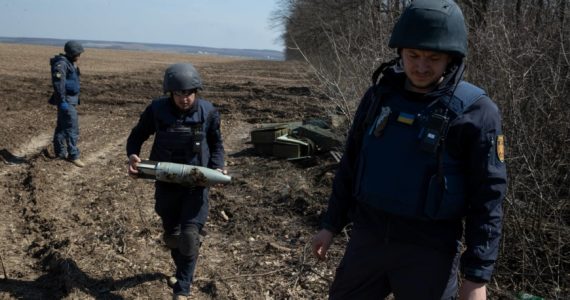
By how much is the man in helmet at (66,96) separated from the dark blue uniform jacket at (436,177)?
7.12 m

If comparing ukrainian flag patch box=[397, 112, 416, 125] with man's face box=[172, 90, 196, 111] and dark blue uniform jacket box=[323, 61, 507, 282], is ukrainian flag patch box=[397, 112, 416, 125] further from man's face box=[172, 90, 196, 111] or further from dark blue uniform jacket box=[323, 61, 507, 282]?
man's face box=[172, 90, 196, 111]

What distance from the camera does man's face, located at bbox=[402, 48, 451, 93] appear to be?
2.12 meters

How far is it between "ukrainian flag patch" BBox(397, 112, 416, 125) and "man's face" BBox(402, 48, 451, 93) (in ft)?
0.41

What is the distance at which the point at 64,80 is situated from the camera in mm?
8391

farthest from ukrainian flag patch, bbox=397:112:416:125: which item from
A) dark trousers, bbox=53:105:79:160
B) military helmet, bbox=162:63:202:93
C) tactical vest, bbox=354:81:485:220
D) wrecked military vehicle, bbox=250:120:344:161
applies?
dark trousers, bbox=53:105:79:160

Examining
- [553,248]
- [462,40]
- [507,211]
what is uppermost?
[462,40]

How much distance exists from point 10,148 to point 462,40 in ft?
30.0

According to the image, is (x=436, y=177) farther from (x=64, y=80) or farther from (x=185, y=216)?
(x=64, y=80)

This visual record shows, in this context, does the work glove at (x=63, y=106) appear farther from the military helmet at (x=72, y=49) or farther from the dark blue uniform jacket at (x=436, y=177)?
the dark blue uniform jacket at (x=436, y=177)

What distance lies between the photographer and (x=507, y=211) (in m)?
4.31

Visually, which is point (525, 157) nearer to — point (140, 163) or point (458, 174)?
point (458, 174)

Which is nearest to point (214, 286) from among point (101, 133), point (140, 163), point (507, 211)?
point (140, 163)

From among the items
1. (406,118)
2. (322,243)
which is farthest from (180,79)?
(406,118)

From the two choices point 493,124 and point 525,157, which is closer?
point 493,124
